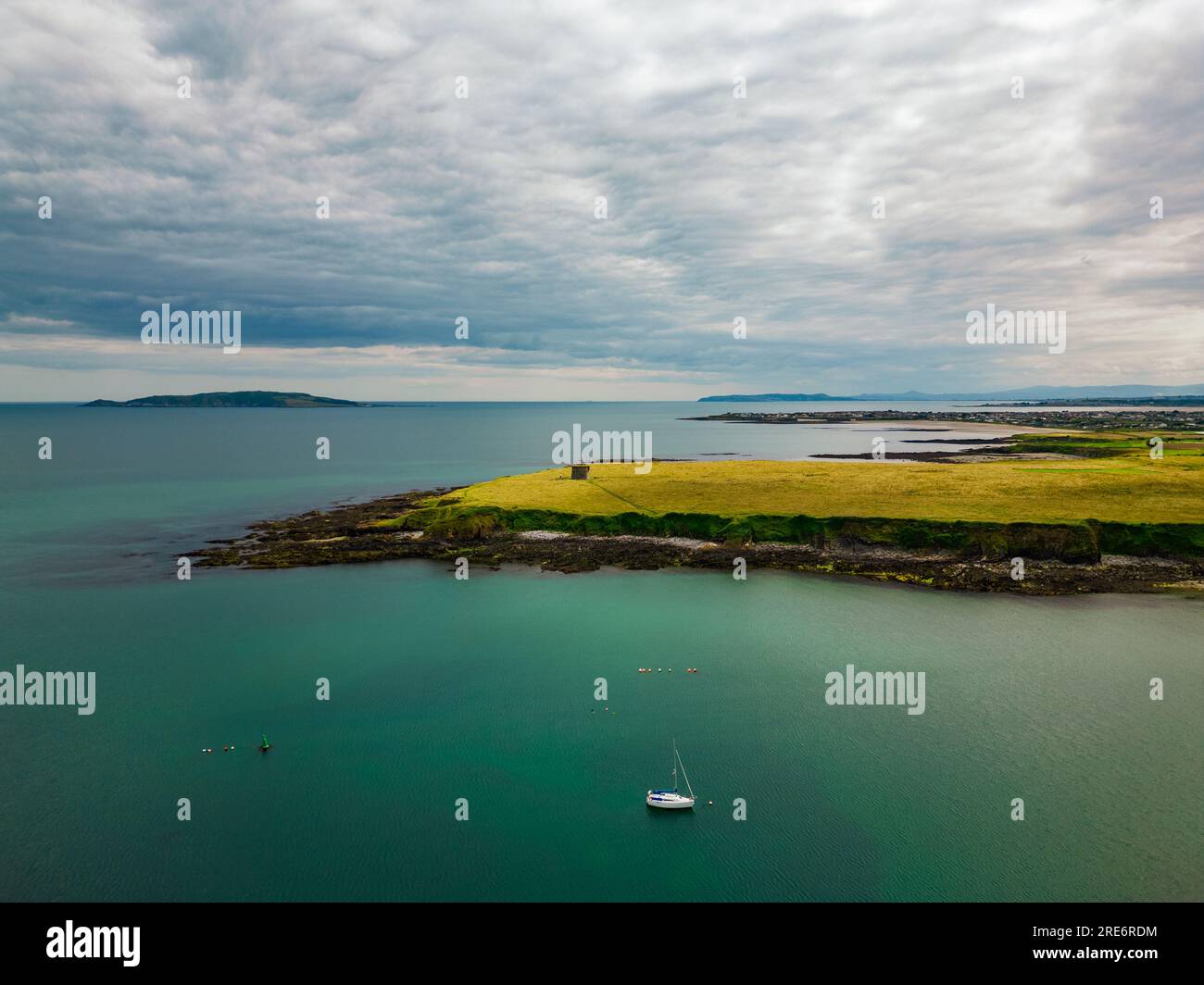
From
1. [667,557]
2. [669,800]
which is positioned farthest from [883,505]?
[669,800]

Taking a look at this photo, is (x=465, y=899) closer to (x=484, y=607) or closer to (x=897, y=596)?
(x=484, y=607)

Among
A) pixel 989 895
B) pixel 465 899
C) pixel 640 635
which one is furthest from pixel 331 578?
pixel 989 895

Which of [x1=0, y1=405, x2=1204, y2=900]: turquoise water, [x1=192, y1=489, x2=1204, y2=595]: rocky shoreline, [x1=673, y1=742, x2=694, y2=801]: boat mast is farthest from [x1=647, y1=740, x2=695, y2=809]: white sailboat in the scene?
[x1=192, y1=489, x2=1204, y2=595]: rocky shoreline

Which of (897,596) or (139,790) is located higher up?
(897,596)

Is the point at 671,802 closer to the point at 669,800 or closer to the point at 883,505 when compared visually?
the point at 669,800

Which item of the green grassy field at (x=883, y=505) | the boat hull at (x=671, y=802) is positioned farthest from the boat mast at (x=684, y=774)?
the green grassy field at (x=883, y=505)
